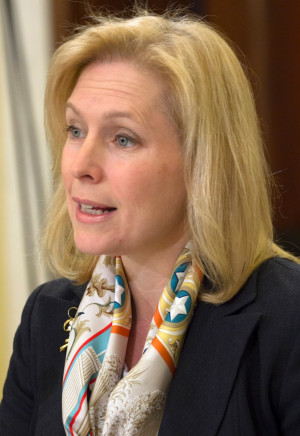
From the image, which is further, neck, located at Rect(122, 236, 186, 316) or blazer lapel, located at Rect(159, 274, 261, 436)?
neck, located at Rect(122, 236, 186, 316)

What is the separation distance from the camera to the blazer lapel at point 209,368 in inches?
56.3

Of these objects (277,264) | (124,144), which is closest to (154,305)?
(277,264)

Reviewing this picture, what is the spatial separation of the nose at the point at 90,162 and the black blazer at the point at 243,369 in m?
0.37

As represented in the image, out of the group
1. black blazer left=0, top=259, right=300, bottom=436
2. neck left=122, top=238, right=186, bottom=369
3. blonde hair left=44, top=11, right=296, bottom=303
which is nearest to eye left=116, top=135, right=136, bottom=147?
blonde hair left=44, top=11, right=296, bottom=303

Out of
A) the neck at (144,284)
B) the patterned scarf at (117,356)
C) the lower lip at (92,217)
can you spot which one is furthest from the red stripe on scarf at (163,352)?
the lower lip at (92,217)

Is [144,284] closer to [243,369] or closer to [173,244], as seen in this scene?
[173,244]

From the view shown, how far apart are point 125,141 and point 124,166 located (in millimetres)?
56

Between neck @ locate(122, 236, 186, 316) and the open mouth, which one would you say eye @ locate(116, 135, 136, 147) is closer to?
the open mouth

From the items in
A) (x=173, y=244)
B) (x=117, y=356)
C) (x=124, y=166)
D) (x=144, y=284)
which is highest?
(x=124, y=166)

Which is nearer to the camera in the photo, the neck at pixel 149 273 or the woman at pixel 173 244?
the woman at pixel 173 244

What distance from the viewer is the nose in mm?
1461

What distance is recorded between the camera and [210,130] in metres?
1.48

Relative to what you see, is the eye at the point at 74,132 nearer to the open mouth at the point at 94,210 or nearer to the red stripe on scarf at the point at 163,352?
the open mouth at the point at 94,210

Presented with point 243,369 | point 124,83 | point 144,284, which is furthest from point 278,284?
point 124,83
